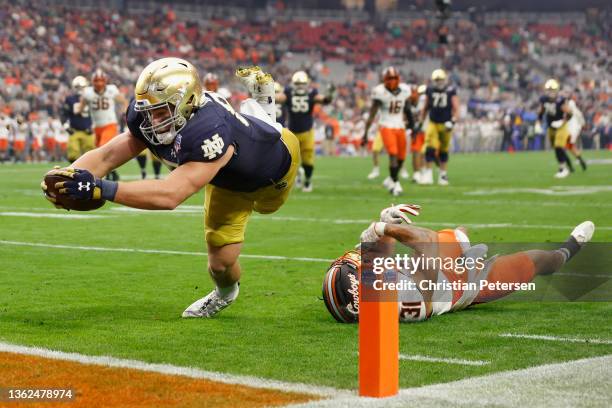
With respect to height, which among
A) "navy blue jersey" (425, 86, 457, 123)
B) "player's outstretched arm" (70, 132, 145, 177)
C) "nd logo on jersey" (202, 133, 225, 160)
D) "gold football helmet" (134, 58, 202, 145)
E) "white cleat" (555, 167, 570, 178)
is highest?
"gold football helmet" (134, 58, 202, 145)

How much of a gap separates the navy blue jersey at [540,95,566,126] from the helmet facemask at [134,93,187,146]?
17.4 metres

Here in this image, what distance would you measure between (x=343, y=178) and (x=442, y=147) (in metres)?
2.94

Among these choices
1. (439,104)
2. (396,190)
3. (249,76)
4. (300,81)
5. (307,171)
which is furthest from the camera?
(439,104)

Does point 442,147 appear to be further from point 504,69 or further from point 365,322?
point 504,69

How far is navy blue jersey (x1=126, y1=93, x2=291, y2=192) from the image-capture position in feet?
17.8

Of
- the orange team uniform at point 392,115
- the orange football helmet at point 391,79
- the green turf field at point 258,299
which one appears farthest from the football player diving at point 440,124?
the green turf field at point 258,299

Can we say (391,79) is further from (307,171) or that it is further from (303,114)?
(307,171)

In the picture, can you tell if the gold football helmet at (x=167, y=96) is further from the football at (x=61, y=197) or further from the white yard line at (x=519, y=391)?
the white yard line at (x=519, y=391)

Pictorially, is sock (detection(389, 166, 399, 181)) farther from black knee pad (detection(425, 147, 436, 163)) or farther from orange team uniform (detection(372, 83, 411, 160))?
black knee pad (detection(425, 147, 436, 163))

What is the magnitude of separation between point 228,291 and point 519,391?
2561 millimetres

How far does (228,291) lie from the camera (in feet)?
21.9

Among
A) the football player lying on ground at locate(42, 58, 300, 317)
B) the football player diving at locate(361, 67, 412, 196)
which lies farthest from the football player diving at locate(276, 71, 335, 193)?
the football player lying on ground at locate(42, 58, 300, 317)

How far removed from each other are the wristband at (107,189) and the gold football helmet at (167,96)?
0.53m

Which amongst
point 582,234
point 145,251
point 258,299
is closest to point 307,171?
point 145,251
